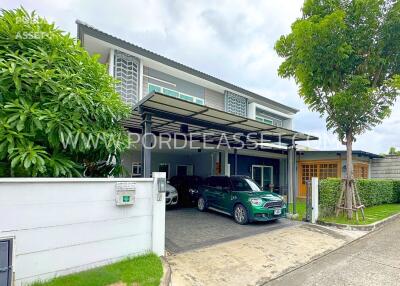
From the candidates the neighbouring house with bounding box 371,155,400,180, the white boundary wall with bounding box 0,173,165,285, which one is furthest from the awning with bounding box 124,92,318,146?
the neighbouring house with bounding box 371,155,400,180

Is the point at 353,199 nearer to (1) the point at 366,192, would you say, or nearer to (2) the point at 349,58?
(1) the point at 366,192

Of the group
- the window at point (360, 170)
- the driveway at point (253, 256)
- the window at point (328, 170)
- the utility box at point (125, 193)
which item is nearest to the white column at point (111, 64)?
the utility box at point (125, 193)

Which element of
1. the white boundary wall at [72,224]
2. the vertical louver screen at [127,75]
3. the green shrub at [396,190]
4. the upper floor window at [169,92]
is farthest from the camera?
the green shrub at [396,190]

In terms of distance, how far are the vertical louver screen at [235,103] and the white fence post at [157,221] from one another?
10644 mm

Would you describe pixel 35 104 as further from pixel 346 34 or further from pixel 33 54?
pixel 346 34

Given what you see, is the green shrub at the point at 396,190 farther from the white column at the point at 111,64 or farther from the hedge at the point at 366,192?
the white column at the point at 111,64

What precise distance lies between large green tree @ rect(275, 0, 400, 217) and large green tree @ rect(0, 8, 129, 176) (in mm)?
7222

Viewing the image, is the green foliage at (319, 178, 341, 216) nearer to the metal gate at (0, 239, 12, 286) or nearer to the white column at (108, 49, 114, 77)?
the white column at (108, 49, 114, 77)

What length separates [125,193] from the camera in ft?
15.2

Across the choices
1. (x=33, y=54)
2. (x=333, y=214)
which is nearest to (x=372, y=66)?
(x=333, y=214)

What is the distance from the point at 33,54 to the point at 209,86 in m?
10.4

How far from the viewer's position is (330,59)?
8.92m

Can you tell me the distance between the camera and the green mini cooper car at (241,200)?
8477mm

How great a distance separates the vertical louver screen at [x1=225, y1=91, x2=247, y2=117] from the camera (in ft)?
50.0
